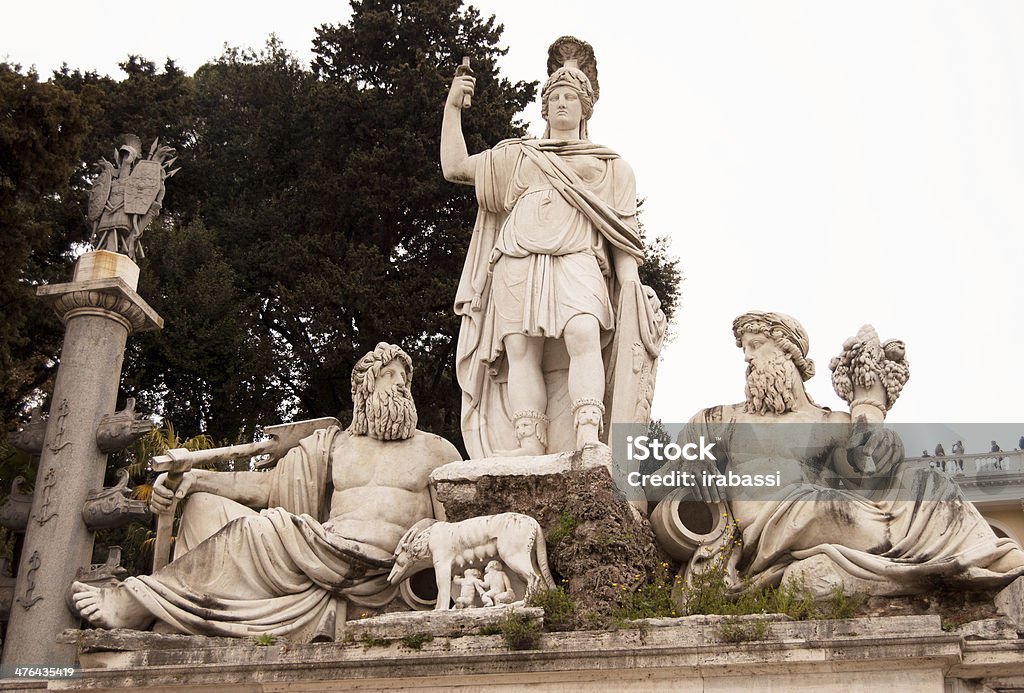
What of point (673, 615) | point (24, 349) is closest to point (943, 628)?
point (673, 615)

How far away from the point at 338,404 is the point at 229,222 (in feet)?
15.0

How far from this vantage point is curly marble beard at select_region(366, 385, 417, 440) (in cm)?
916

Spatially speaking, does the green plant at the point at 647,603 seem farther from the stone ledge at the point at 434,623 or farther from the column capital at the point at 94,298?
the column capital at the point at 94,298

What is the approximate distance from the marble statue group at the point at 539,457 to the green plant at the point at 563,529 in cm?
7

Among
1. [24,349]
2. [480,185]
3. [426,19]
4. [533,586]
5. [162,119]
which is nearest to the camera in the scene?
[533,586]

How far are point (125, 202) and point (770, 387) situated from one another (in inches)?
308

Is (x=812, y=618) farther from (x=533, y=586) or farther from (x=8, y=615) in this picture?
(x=8, y=615)

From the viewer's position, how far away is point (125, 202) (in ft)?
45.2

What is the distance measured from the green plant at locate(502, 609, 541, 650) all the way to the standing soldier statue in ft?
26.0

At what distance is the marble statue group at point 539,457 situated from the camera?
25.5ft

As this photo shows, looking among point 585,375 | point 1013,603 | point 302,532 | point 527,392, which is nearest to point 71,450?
point 302,532

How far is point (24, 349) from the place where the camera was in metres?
17.2

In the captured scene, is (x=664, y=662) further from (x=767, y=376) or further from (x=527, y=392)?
(x=527, y=392)

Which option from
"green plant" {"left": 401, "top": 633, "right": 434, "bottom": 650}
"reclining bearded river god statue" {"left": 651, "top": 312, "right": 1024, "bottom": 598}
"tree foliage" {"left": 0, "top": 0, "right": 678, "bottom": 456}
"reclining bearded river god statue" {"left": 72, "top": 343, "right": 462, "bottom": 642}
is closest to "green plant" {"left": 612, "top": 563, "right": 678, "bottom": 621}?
"reclining bearded river god statue" {"left": 651, "top": 312, "right": 1024, "bottom": 598}
